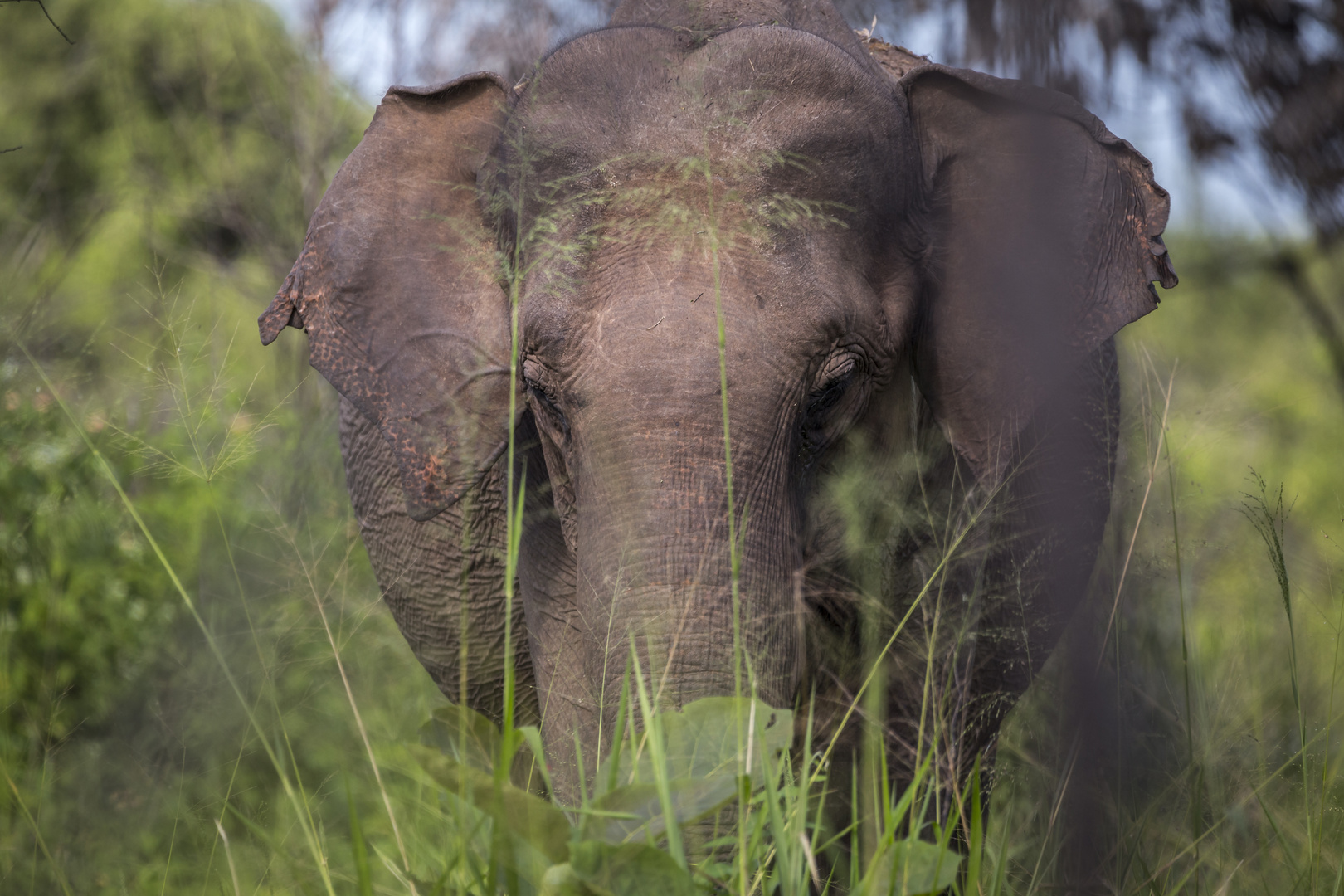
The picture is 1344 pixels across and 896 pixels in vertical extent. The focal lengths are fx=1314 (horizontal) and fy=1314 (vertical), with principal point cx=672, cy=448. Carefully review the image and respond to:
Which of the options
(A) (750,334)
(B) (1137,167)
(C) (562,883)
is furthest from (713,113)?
(C) (562,883)

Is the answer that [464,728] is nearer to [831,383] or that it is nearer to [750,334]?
Result: [750,334]

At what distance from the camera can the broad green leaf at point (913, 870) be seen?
1543mm

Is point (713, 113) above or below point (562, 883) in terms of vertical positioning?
above

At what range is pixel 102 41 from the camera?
17047 millimetres

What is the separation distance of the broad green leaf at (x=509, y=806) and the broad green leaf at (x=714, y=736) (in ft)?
0.40

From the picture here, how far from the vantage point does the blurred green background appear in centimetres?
213

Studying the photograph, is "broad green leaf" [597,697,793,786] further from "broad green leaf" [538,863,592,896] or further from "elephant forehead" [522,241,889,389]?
"elephant forehead" [522,241,889,389]

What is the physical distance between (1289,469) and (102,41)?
49.7 ft

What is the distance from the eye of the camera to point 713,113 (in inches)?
100

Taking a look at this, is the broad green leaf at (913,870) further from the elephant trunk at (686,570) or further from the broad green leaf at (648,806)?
the elephant trunk at (686,570)

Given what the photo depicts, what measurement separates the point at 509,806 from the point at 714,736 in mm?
308

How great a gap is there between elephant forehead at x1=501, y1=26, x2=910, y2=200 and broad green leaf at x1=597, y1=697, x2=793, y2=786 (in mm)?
1131

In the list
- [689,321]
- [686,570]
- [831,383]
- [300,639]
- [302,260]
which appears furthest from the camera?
[300,639]

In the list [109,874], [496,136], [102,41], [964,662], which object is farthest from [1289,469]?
[102,41]
